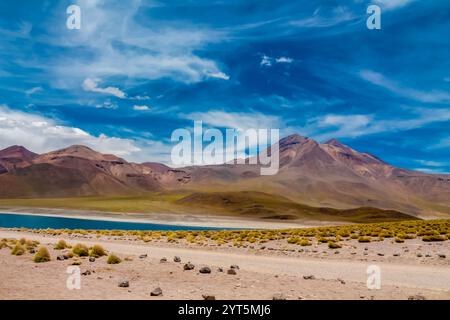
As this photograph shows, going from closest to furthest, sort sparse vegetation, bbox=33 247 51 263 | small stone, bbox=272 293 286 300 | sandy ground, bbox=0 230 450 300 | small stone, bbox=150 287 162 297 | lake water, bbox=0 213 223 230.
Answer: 1. small stone, bbox=272 293 286 300
2. small stone, bbox=150 287 162 297
3. sandy ground, bbox=0 230 450 300
4. sparse vegetation, bbox=33 247 51 263
5. lake water, bbox=0 213 223 230

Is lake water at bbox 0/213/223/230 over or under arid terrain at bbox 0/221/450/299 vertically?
under

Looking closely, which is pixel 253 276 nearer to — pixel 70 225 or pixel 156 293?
Result: pixel 156 293

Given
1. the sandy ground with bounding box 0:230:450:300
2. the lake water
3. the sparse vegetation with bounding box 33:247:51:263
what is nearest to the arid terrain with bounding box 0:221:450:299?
the sandy ground with bounding box 0:230:450:300

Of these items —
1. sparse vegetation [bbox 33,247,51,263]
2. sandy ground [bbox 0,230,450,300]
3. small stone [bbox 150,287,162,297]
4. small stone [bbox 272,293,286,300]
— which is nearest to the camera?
small stone [bbox 272,293,286,300]

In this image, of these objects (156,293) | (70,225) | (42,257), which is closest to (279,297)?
(156,293)

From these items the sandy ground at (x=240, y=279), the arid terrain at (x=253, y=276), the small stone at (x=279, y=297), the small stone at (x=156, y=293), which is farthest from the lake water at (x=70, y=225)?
the small stone at (x=279, y=297)

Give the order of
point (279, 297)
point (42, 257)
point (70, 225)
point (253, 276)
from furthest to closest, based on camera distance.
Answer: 1. point (70, 225)
2. point (42, 257)
3. point (253, 276)
4. point (279, 297)

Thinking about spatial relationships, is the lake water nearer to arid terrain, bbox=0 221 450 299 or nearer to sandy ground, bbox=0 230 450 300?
arid terrain, bbox=0 221 450 299

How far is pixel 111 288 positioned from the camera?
45.4ft

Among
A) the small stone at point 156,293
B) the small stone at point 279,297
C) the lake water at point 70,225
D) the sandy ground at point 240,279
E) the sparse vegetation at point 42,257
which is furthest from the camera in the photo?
the lake water at point 70,225

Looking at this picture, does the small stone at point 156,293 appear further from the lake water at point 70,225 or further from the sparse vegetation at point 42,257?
the lake water at point 70,225
